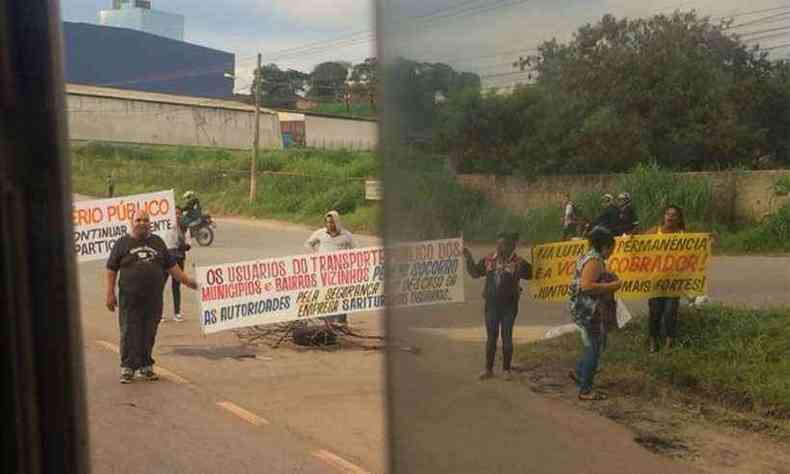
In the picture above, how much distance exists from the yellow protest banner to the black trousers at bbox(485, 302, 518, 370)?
0.09 metres

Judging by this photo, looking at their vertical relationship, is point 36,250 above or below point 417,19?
below

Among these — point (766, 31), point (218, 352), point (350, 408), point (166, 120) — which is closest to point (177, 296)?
point (218, 352)

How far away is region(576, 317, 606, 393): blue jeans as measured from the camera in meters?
2.62

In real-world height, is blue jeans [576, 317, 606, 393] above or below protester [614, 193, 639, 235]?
below

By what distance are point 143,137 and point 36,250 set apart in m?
17.2

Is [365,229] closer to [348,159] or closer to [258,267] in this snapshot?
[258,267]

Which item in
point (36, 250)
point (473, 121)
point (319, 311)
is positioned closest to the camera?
point (36, 250)

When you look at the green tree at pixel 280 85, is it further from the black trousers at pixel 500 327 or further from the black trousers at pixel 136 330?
the black trousers at pixel 500 327

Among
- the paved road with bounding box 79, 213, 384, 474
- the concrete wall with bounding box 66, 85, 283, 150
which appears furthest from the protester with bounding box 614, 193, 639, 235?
the concrete wall with bounding box 66, 85, 283, 150

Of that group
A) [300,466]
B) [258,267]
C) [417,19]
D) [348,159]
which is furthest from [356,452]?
[348,159]

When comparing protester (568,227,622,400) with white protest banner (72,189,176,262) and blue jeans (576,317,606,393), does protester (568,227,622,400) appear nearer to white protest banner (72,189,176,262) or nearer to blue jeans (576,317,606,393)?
blue jeans (576,317,606,393)

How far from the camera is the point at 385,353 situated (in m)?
2.85

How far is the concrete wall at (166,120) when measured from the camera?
16984 millimetres

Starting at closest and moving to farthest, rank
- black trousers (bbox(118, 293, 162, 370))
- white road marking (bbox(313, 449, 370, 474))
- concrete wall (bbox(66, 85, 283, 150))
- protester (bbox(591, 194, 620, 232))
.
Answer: protester (bbox(591, 194, 620, 232)) → white road marking (bbox(313, 449, 370, 474)) → black trousers (bbox(118, 293, 162, 370)) → concrete wall (bbox(66, 85, 283, 150))
